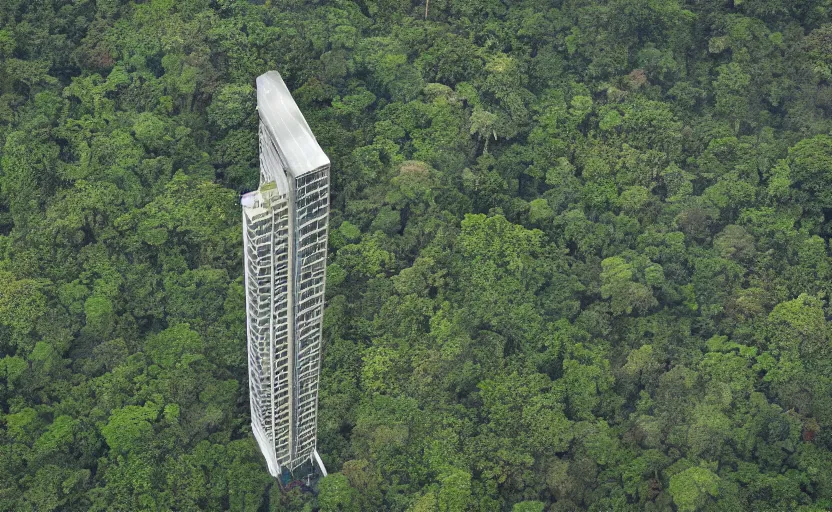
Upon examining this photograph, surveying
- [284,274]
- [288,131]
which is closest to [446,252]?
[284,274]

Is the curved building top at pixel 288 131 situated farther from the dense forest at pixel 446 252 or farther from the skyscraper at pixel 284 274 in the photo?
the dense forest at pixel 446 252

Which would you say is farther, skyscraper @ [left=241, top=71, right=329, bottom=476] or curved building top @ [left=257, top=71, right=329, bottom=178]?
skyscraper @ [left=241, top=71, right=329, bottom=476]

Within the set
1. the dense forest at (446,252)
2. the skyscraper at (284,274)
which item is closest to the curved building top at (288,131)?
the skyscraper at (284,274)

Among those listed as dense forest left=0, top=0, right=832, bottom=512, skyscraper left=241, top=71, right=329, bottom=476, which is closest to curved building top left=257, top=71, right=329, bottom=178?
skyscraper left=241, top=71, right=329, bottom=476

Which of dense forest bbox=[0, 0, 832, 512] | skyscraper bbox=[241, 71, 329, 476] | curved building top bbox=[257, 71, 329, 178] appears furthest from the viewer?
dense forest bbox=[0, 0, 832, 512]

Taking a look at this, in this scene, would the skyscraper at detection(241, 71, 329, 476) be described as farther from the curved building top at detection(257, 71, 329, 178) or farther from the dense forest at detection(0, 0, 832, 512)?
the dense forest at detection(0, 0, 832, 512)

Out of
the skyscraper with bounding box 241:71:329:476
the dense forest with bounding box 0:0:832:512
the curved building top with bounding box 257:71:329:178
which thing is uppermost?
the curved building top with bounding box 257:71:329:178

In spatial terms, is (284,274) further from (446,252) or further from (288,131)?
(446,252)
